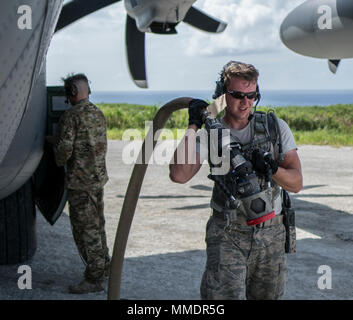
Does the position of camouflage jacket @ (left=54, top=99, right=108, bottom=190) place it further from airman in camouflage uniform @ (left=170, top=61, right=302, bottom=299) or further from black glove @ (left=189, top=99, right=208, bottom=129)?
black glove @ (left=189, top=99, right=208, bottom=129)

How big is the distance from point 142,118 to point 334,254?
16.2 metres

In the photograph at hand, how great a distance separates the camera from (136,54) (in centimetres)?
872

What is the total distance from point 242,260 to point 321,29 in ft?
11.2

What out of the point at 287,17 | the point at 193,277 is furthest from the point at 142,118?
the point at 193,277

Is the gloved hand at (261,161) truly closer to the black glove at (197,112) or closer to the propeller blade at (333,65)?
the black glove at (197,112)

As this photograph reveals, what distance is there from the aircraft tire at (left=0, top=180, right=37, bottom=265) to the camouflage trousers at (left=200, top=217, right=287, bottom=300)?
8.78ft

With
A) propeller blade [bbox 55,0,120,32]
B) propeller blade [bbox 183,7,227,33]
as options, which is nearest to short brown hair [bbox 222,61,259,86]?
propeller blade [bbox 55,0,120,32]

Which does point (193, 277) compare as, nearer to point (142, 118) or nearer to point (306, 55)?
point (306, 55)

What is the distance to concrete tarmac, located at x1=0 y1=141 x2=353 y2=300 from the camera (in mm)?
4383

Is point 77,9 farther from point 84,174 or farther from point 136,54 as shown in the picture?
point 84,174

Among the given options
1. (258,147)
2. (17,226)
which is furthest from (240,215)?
(17,226)

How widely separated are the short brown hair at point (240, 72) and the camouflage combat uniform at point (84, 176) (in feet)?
6.54

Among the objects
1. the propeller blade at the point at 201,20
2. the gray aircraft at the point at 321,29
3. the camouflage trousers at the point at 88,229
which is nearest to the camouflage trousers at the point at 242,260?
the camouflage trousers at the point at 88,229

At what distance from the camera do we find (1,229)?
4828 mm
